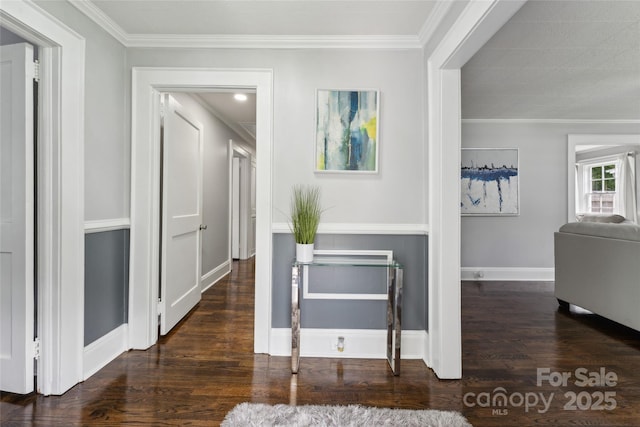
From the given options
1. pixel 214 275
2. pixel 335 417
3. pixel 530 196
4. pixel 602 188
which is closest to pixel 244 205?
pixel 214 275

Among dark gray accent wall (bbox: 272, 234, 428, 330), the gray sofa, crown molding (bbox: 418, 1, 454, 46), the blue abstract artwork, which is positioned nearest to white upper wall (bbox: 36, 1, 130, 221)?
dark gray accent wall (bbox: 272, 234, 428, 330)

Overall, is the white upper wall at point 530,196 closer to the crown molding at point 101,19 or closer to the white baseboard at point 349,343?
the white baseboard at point 349,343

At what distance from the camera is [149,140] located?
2.28m

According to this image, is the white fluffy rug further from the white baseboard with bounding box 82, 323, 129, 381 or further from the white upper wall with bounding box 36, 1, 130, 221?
the white upper wall with bounding box 36, 1, 130, 221

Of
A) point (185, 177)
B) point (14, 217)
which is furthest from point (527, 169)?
point (14, 217)

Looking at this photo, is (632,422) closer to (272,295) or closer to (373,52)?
(272,295)

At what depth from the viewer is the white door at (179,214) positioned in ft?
8.02

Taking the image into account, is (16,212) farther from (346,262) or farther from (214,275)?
(214,275)

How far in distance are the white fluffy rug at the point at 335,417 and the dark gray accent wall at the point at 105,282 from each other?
1.15 metres

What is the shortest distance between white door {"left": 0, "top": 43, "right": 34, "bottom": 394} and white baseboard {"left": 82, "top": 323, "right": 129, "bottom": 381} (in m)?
0.28

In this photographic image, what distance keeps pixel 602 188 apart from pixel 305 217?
7.16m

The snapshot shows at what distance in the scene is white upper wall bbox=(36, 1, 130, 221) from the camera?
191 cm

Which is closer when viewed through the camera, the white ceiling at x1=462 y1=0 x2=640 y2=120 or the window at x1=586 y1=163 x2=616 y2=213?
the white ceiling at x1=462 y1=0 x2=640 y2=120

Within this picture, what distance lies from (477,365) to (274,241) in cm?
164
